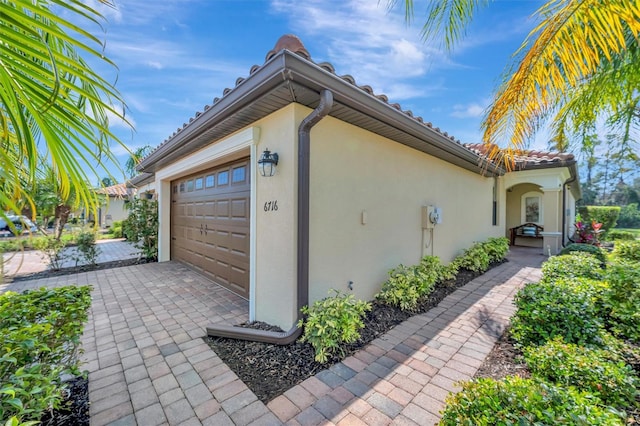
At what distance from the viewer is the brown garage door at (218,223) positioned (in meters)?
5.15

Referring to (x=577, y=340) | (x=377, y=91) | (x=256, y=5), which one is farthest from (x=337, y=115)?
(x=577, y=340)

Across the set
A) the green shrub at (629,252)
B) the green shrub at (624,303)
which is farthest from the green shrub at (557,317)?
the green shrub at (629,252)

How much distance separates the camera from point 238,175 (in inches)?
209

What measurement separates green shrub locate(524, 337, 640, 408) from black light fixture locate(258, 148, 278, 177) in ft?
11.8

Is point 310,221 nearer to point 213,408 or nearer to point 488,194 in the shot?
point 213,408

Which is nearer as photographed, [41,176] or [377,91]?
[41,176]

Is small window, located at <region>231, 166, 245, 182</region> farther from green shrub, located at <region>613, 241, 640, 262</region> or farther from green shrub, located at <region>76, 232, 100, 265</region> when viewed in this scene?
green shrub, located at <region>613, 241, 640, 262</region>

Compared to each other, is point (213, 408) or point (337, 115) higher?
point (337, 115)

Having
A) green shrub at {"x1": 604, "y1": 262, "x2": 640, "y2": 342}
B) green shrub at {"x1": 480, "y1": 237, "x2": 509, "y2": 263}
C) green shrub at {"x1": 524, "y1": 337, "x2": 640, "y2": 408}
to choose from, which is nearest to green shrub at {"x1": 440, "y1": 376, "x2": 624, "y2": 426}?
green shrub at {"x1": 524, "y1": 337, "x2": 640, "y2": 408}

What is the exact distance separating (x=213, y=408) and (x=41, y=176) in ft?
7.85

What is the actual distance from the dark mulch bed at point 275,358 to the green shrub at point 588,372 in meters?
1.83

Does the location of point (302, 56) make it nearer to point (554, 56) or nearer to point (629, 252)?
point (554, 56)

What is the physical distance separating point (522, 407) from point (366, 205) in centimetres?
334

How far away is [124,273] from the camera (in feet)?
23.7
